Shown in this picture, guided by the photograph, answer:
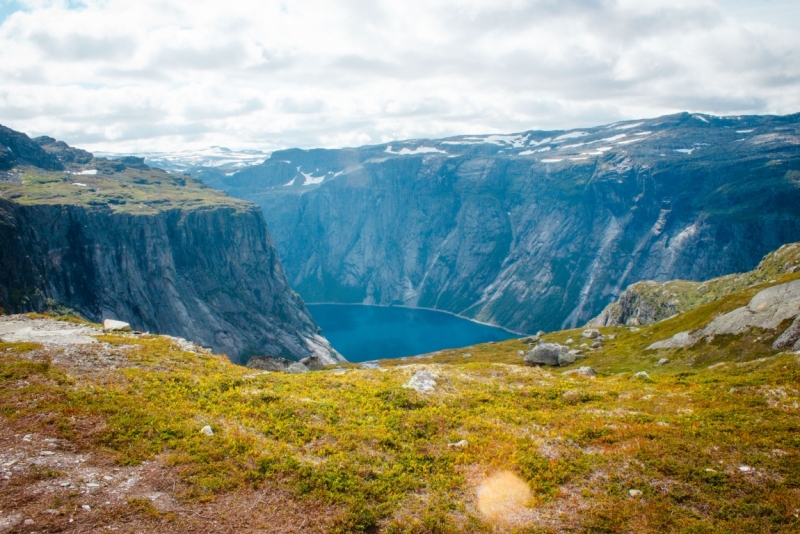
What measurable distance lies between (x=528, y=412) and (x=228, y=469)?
15152 mm

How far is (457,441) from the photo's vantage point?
22359mm

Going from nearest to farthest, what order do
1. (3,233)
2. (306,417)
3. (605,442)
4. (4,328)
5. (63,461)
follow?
(63,461) → (605,442) → (306,417) → (4,328) → (3,233)

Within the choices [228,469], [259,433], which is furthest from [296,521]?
[259,433]

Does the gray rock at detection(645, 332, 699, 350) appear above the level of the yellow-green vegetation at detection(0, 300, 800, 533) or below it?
below

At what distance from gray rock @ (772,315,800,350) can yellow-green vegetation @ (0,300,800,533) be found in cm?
1358

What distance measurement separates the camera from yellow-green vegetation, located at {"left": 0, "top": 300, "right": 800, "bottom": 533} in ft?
55.1

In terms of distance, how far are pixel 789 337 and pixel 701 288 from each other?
350 feet

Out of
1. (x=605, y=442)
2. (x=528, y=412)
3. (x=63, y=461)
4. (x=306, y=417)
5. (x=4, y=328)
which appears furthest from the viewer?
(x=4, y=328)

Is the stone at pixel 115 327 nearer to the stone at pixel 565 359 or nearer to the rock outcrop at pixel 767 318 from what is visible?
the stone at pixel 565 359

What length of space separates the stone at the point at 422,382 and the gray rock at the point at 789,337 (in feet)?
104

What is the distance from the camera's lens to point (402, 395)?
89.7ft

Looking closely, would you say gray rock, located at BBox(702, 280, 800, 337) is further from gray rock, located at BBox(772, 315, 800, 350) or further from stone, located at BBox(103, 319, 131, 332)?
stone, located at BBox(103, 319, 131, 332)

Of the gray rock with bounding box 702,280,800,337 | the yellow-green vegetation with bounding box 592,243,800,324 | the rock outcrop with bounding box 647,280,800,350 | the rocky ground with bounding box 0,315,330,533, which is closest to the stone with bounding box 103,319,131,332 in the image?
the rocky ground with bounding box 0,315,330,533

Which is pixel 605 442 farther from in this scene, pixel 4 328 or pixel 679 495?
pixel 4 328
